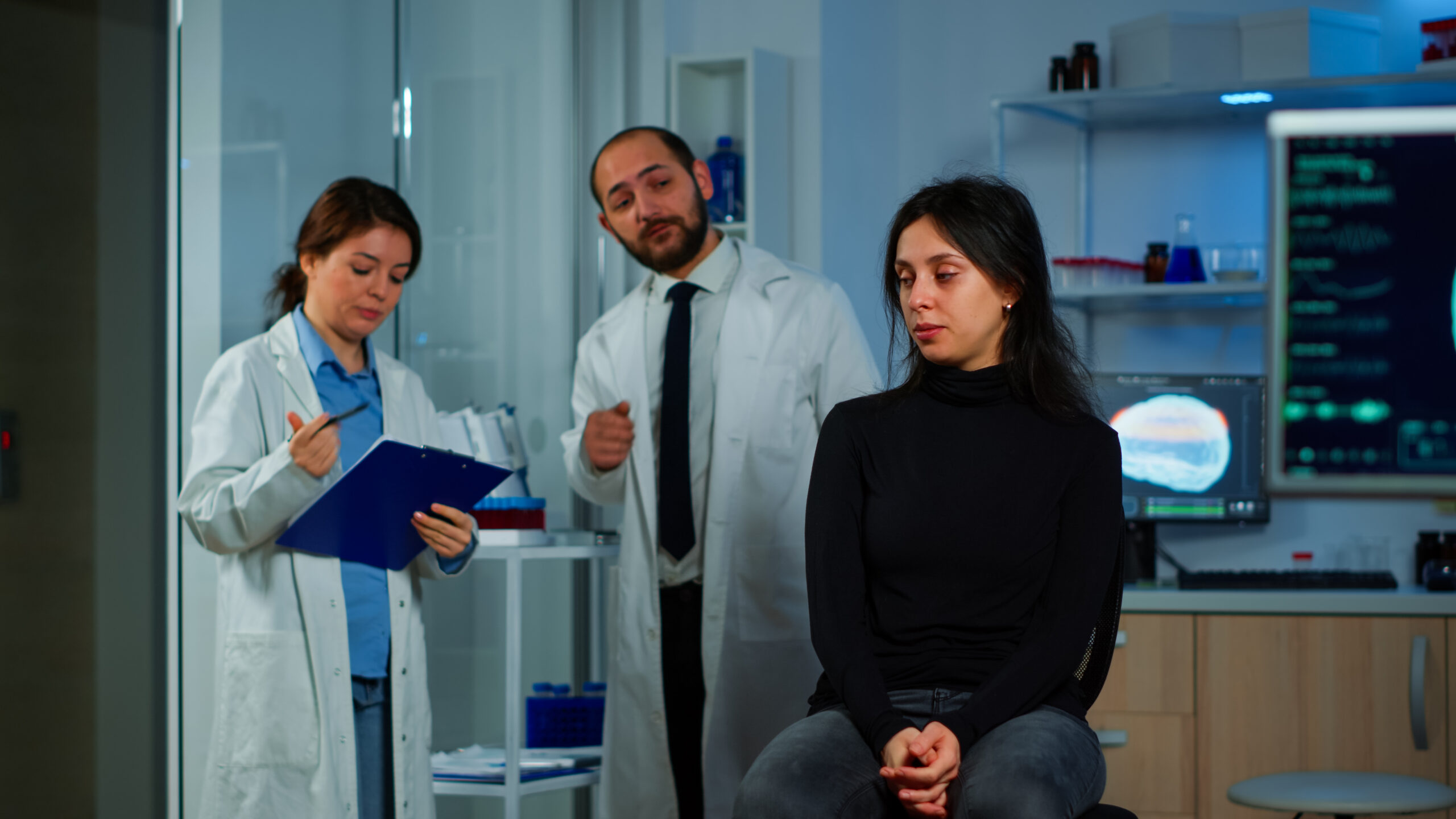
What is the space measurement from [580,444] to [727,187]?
1134mm

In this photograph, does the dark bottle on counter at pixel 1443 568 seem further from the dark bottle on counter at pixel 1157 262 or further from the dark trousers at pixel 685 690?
the dark trousers at pixel 685 690

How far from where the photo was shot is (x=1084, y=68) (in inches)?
134

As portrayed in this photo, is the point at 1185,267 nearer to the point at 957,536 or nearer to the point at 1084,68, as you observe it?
the point at 1084,68

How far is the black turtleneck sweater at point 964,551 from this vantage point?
1.45 meters

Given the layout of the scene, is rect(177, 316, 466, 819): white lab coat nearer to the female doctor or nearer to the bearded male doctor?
the female doctor

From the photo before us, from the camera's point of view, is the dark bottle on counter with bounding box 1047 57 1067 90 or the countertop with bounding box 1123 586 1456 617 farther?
the dark bottle on counter with bounding box 1047 57 1067 90

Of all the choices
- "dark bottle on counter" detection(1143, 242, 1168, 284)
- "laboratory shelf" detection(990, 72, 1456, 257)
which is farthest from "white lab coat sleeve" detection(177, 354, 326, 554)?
"dark bottle on counter" detection(1143, 242, 1168, 284)

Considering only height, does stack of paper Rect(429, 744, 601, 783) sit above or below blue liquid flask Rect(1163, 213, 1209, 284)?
below

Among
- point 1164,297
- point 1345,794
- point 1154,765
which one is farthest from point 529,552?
point 1164,297

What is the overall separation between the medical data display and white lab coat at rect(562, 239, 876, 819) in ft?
4.01

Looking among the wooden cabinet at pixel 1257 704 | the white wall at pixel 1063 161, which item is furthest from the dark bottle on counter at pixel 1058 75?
the wooden cabinet at pixel 1257 704

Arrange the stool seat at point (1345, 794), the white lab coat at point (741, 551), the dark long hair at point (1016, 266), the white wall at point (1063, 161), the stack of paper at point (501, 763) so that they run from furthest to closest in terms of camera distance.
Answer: the white wall at point (1063, 161)
the stack of paper at point (501, 763)
the white lab coat at point (741, 551)
the stool seat at point (1345, 794)
the dark long hair at point (1016, 266)

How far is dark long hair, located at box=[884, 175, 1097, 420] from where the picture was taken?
60.2 inches

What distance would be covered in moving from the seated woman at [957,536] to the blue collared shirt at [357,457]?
0.81 m
